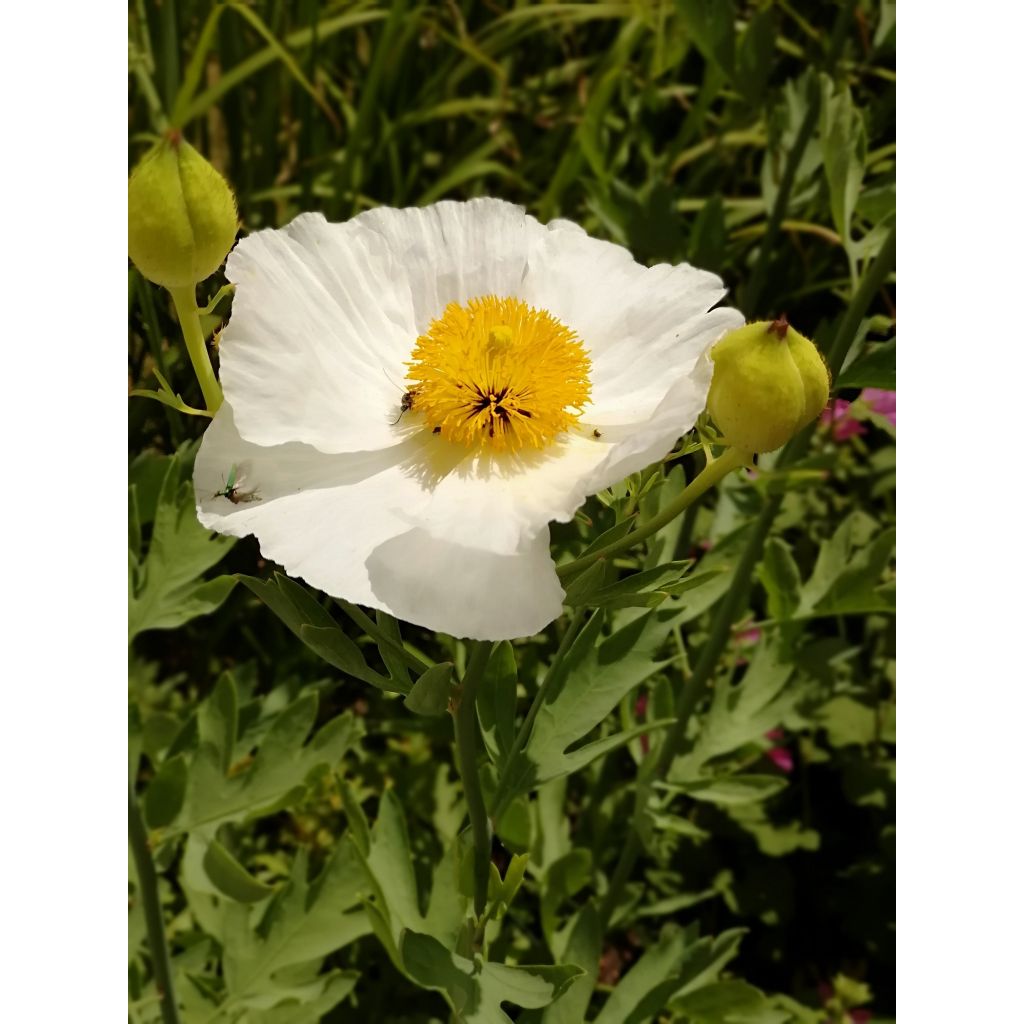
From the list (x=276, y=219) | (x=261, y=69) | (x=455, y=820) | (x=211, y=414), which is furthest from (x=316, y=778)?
(x=261, y=69)

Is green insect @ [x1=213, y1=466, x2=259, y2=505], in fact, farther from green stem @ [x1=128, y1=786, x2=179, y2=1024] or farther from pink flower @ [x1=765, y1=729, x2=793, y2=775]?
pink flower @ [x1=765, y1=729, x2=793, y2=775]

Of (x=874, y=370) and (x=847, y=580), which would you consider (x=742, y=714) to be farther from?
(x=874, y=370)

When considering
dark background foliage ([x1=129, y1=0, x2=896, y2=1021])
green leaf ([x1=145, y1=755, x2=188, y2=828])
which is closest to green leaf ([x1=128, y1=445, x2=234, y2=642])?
dark background foliage ([x1=129, y1=0, x2=896, y2=1021])

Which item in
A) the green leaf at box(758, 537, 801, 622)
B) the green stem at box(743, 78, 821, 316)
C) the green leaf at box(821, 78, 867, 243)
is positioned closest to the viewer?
the green leaf at box(821, 78, 867, 243)

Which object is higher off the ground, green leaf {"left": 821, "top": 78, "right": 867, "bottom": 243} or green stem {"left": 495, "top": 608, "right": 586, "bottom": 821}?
green leaf {"left": 821, "top": 78, "right": 867, "bottom": 243}

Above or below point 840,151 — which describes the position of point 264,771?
below

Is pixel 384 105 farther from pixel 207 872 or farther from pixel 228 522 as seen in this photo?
pixel 228 522

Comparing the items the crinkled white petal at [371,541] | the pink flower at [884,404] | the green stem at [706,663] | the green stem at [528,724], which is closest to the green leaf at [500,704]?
the green stem at [528,724]

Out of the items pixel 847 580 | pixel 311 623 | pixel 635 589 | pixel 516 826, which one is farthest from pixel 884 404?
pixel 311 623
